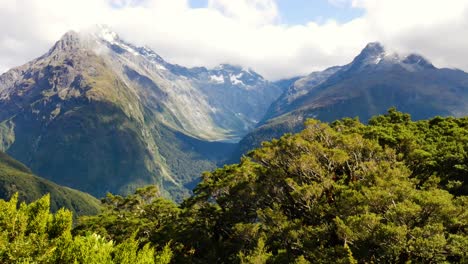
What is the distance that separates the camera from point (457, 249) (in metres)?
41.4

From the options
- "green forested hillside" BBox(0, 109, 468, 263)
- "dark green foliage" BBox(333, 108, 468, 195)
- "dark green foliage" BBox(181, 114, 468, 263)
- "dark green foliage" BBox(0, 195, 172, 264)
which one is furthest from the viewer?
"dark green foliage" BBox(333, 108, 468, 195)

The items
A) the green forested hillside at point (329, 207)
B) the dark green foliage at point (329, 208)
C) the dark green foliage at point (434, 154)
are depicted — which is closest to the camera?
the dark green foliage at point (329, 208)

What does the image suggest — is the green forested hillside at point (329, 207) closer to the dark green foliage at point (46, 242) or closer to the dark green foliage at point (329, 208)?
the dark green foliage at point (329, 208)

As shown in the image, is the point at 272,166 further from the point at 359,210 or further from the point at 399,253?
the point at 399,253

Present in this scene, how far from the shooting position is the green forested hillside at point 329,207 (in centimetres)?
4625

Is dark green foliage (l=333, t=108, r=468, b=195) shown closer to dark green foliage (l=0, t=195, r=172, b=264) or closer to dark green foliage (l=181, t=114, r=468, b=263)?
dark green foliage (l=181, t=114, r=468, b=263)

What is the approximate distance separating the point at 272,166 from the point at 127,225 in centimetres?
3763

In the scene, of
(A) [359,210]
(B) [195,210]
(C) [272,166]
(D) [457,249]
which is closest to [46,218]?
(A) [359,210]

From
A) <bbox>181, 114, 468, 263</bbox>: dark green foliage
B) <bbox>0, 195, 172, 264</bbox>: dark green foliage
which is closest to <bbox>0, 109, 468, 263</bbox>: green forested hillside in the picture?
<bbox>181, 114, 468, 263</bbox>: dark green foliage

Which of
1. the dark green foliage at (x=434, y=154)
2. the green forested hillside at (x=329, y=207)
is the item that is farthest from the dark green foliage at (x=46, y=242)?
the dark green foliage at (x=434, y=154)

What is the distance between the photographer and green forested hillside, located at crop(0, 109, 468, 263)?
1821 inches

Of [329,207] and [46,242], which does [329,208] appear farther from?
[46,242]

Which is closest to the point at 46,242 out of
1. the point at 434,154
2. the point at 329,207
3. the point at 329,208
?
the point at 329,208

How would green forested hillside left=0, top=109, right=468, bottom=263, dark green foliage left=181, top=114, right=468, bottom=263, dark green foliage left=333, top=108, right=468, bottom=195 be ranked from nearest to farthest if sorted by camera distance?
dark green foliage left=181, top=114, right=468, bottom=263 < green forested hillside left=0, top=109, right=468, bottom=263 < dark green foliage left=333, top=108, right=468, bottom=195
